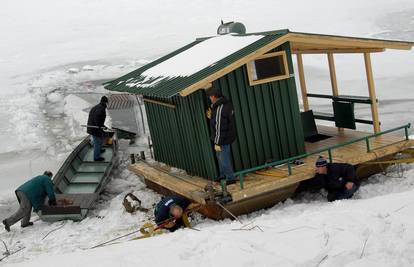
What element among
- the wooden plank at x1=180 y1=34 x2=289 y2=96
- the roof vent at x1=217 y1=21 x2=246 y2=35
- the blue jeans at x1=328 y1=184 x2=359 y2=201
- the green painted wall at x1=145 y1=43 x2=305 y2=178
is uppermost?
the roof vent at x1=217 y1=21 x2=246 y2=35

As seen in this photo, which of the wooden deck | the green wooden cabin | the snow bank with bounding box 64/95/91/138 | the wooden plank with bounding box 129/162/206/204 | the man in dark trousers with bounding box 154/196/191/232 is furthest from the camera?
the snow bank with bounding box 64/95/91/138

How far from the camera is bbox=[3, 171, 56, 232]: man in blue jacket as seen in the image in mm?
11641

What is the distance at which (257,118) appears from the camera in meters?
11.2

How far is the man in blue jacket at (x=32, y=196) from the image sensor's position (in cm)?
1164

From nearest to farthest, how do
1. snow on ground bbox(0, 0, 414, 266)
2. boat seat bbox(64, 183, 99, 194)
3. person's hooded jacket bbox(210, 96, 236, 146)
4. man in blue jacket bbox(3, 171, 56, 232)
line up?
snow on ground bbox(0, 0, 414, 266) → person's hooded jacket bbox(210, 96, 236, 146) → man in blue jacket bbox(3, 171, 56, 232) → boat seat bbox(64, 183, 99, 194)

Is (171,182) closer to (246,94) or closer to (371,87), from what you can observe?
(246,94)

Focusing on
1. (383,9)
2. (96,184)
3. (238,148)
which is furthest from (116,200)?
(383,9)

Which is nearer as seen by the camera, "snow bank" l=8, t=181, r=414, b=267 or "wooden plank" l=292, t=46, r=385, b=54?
"snow bank" l=8, t=181, r=414, b=267

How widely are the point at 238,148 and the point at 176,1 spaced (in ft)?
Result: 148

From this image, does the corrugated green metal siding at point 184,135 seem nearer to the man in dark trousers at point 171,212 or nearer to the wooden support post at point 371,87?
the man in dark trousers at point 171,212

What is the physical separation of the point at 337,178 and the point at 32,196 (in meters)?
6.41

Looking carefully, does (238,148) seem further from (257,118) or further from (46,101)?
(46,101)

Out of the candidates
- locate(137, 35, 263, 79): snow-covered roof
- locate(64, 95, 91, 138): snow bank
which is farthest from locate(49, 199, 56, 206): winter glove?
locate(64, 95, 91, 138): snow bank

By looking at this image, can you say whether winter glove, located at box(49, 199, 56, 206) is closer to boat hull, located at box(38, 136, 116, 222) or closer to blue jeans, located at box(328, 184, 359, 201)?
boat hull, located at box(38, 136, 116, 222)
